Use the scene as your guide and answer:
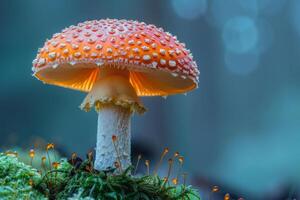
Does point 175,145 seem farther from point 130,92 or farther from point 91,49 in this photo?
point 91,49

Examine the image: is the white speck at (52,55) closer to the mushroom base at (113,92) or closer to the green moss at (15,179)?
the mushroom base at (113,92)

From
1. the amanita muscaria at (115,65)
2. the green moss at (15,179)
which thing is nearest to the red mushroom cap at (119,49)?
the amanita muscaria at (115,65)

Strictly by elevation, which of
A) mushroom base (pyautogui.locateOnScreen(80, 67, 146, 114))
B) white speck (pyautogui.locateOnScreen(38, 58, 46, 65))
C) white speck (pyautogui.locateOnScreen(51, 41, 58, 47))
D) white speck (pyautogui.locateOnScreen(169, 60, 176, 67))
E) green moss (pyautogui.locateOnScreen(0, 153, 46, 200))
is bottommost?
green moss (pyautogui.locateOnScreen(0, 153, 46, 200))

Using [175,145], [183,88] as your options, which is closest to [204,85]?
[175,145]

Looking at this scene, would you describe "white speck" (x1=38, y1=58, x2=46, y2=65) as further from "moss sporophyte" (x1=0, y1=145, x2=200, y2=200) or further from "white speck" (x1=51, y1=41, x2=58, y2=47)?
"moss sporophyte" (x1=0, y1=145, x2=200, y2=200)

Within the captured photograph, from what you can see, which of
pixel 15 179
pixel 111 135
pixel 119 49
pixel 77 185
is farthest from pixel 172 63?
pixel 15 179

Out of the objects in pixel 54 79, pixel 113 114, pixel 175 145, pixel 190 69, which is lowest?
pixel 175 145

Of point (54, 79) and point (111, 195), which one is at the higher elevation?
point (54, 79)

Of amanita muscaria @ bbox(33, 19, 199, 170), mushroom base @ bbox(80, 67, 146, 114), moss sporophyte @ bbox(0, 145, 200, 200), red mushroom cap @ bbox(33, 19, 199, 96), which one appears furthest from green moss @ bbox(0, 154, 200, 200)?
red mushroom cap @ bbox(33, 19, 199, 96)
